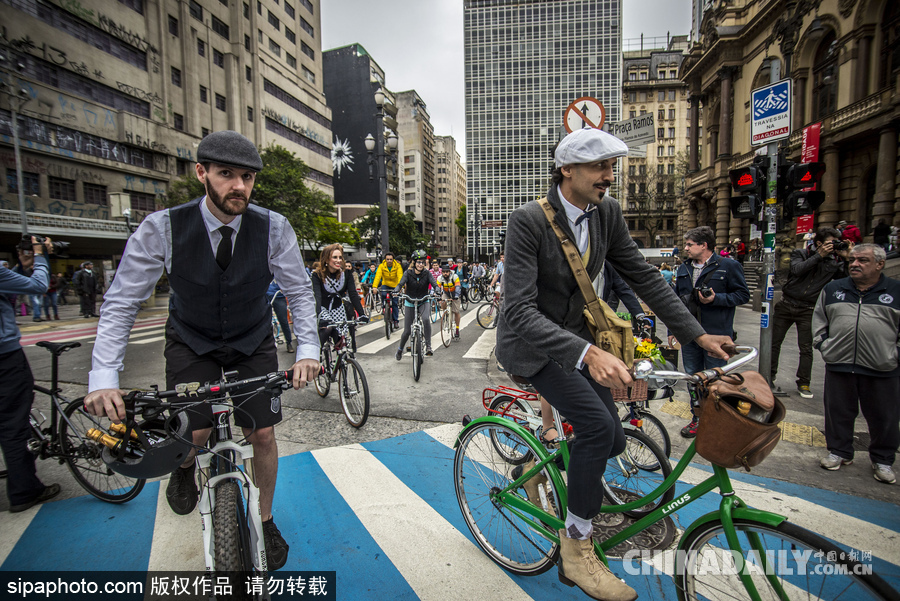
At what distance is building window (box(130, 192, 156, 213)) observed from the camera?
3159cm

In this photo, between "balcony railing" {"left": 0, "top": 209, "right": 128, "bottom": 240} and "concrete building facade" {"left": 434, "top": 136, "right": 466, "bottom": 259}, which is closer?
"balcony railing" {"left": 0, "top": 209, "right": 128, "bottom": 240}

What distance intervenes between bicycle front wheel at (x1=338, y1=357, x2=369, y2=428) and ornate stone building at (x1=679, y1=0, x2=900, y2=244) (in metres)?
9.39

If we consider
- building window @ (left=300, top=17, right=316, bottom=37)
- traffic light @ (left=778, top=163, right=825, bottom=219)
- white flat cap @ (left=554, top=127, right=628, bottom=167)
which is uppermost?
building window @ (left=300, top=17, right=316, bottom=37)

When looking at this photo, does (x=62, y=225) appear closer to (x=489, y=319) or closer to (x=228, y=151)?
(x=489, y=319)

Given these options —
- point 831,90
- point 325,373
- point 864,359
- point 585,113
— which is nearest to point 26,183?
point 325,373

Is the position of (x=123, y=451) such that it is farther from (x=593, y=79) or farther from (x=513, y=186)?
(x=593, y=79)

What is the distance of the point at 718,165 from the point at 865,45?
13.2 metres

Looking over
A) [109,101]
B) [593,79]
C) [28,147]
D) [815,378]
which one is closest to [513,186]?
[593,79]

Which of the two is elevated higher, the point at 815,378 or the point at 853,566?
the point at 853,566

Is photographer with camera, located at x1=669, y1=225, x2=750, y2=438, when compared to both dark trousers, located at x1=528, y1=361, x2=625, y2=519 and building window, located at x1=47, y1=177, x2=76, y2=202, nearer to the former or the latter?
dark trousers, located at x1=528, y1=361, x2=625, y2=519

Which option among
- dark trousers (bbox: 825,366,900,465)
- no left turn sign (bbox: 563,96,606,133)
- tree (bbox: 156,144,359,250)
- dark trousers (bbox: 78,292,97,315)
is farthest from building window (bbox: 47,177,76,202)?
dark trousers (bbox: 825,366,900,465)

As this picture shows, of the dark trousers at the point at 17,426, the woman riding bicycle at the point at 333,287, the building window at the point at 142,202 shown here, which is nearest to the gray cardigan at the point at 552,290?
the dark trousers at the point at 17,426

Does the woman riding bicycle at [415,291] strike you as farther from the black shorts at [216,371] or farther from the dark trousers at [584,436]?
the dark trousers at [584,436]

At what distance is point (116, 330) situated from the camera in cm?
195
